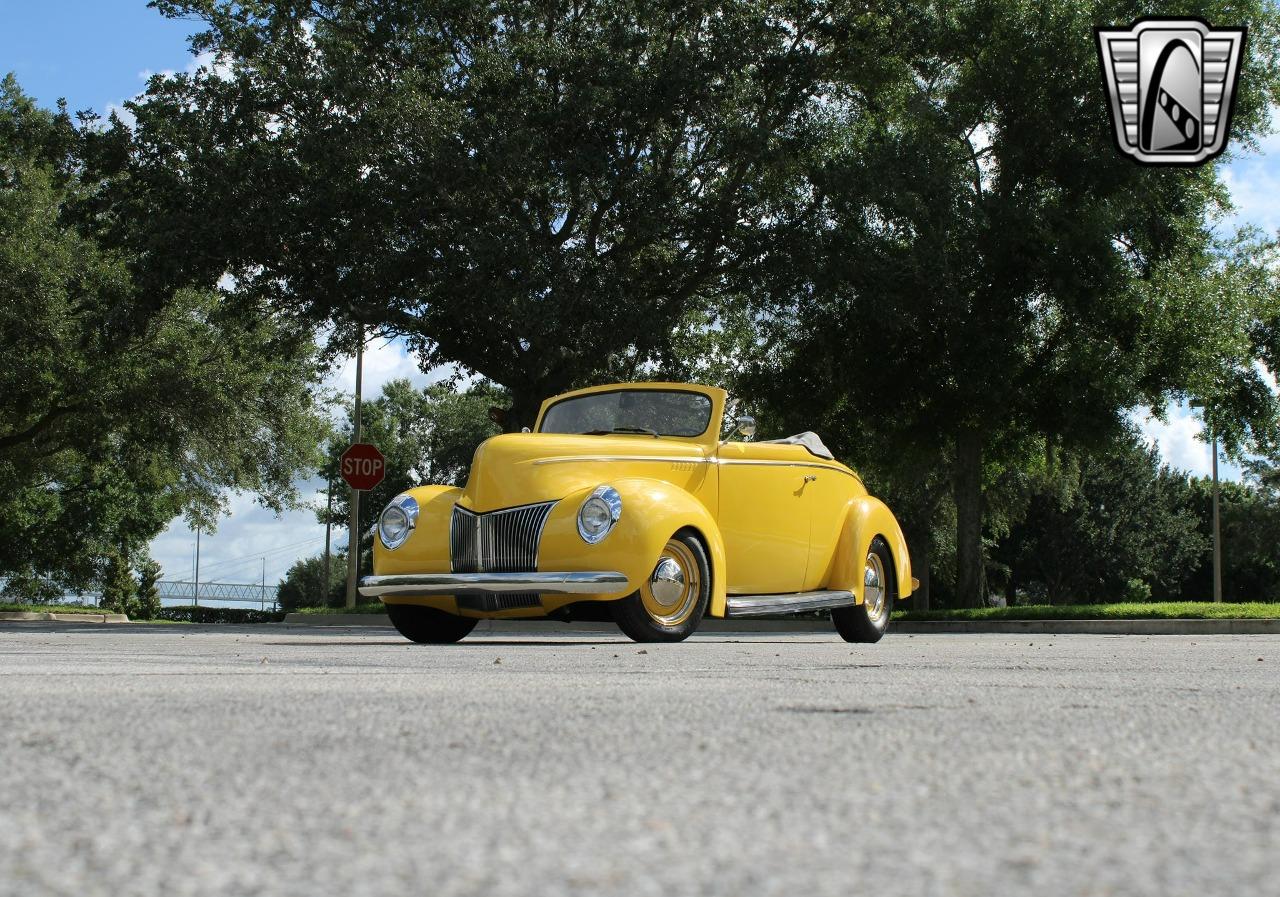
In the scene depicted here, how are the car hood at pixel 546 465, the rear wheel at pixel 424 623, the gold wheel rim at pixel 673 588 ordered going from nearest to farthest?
the gold wheel rim at pixel 673 588 → the car hood at pixel 546 465 → the rear wheel at pixel 424 623

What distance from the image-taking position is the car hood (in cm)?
1035

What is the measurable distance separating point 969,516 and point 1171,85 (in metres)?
9.49

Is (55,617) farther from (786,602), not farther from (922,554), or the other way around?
(786,602)

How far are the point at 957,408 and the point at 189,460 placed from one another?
19439 mm

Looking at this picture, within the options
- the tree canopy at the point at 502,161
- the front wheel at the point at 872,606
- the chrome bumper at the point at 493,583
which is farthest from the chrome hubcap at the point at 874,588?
the tree canopy at the point at 502,161

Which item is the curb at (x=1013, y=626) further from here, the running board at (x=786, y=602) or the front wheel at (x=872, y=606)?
the running board at (x=786, y=602)

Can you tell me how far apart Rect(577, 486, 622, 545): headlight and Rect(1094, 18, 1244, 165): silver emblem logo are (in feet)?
46.3

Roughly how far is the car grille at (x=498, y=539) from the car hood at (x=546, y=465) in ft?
0.27

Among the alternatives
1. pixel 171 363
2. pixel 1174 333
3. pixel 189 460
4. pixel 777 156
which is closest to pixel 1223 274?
pixel 1174 333

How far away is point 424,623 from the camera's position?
1156 centimetres

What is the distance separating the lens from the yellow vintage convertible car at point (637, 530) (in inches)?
393

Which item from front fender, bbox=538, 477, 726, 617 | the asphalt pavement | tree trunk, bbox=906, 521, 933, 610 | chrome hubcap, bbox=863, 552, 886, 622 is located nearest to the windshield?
front fender, bbox=538, 477, 726, 617

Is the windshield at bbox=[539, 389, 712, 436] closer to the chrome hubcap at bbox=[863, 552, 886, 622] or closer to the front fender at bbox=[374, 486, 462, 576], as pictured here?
the front fender at bbox=[374, 486, 462, 576]

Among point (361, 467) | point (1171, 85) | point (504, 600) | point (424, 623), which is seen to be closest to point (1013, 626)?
point (1171, 85)
